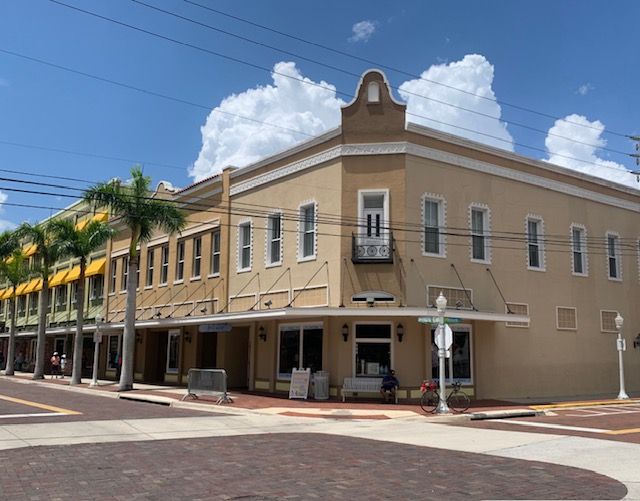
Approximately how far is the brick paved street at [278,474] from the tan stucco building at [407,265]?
990cm

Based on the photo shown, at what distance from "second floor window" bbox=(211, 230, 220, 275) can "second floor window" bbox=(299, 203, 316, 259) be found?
21.2 ft

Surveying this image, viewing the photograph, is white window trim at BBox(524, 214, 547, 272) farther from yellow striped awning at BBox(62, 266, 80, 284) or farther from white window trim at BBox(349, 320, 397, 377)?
yellow striped awning at BBox(62, 266, 80, 284)

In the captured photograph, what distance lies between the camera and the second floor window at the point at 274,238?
86.7 ft

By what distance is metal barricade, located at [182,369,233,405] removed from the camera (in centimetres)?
2230

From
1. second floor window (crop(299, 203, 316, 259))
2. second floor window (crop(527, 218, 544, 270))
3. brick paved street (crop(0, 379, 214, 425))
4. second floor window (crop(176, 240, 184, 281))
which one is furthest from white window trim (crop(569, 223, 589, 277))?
second floor window (crop(176, 240, 184, 281))

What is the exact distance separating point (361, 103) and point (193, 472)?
16.9 meters

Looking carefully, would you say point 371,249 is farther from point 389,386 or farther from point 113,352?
point 113,352

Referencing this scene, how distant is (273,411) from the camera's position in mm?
19984

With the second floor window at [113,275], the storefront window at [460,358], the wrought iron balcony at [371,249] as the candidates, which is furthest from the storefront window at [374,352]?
the second floor window at [113,275]

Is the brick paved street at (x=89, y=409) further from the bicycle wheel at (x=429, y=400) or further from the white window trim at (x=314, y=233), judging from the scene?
the white window trim at (x=314, y=233)

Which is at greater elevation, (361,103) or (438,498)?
(361,103)

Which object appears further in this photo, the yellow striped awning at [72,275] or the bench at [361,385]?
the yellow striped awning at [72,275]

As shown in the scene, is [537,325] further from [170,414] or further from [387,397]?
[170,414]

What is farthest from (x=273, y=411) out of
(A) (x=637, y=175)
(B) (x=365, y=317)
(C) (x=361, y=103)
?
(A) (x=637, y=175)
